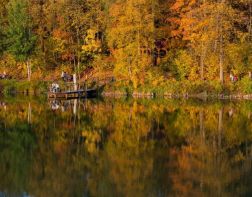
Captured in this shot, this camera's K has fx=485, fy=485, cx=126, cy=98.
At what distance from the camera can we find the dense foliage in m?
49.4

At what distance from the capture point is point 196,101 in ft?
144

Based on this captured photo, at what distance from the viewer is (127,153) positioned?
68.0 feet

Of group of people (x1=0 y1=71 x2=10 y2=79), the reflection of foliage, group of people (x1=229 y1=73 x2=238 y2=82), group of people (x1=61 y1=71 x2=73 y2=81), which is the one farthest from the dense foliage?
the reflection of foliage

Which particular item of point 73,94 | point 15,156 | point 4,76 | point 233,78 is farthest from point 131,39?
point 15,156

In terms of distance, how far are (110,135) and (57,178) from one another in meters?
9.33

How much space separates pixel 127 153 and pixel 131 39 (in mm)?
34707

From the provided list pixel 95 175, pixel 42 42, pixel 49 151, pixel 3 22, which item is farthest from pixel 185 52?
pixel 95 175

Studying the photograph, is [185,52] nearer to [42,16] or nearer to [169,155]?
[42,16]

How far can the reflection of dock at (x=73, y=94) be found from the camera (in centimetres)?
5122

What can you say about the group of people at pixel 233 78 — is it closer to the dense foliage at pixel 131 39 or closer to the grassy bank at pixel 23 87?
the dense foliage at pixel 131 39

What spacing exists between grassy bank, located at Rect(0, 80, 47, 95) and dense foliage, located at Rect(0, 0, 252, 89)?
348 cm

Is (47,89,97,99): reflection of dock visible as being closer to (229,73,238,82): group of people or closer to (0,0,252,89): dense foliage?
(0,0,252,89): dense foliage

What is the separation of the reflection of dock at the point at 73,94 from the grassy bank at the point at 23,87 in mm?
6351

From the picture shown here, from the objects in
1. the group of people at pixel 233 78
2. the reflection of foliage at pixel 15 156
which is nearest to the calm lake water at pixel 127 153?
the reflection of foliage at pixel 15 156
